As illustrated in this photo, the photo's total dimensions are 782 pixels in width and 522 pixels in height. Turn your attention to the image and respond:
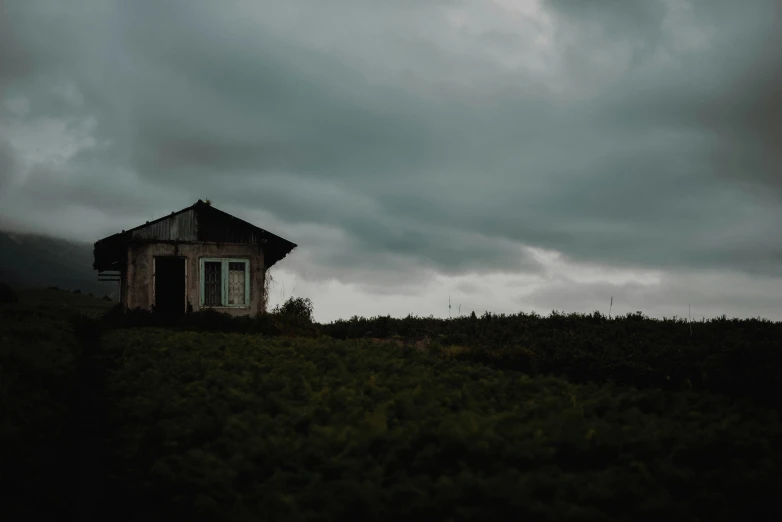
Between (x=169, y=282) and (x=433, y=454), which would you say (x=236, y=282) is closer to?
(x=169, y=282)

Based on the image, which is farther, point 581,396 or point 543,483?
point 581,396

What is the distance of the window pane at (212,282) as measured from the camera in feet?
85.2

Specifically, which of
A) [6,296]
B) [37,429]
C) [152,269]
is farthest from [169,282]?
[37,429]

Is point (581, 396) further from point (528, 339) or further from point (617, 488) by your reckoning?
point (528, 339)

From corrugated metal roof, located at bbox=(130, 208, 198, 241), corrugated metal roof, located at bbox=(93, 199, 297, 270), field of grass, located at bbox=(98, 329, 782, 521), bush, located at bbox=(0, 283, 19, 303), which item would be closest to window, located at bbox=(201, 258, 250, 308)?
corrugated metal roof, located at bbox=(93, 199, 297, 270)

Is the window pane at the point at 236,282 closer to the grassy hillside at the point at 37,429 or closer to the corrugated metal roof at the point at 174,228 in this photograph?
the corrugated metal roof at the point at 174,228

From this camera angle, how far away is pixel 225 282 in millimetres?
26031

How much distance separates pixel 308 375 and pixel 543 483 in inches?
225

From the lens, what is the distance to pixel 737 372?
572 inches

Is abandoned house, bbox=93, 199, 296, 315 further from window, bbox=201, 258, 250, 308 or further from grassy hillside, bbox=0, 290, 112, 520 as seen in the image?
grassy hillside, bbox=0, 290, 112, 520

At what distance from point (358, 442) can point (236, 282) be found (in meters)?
22.0

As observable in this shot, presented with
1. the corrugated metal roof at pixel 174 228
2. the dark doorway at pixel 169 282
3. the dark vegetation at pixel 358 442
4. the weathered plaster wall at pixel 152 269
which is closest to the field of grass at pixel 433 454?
the dark vegetation at pixel 358 442

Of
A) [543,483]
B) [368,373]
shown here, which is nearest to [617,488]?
[543,483]

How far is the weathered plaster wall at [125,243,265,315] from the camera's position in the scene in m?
25.7
